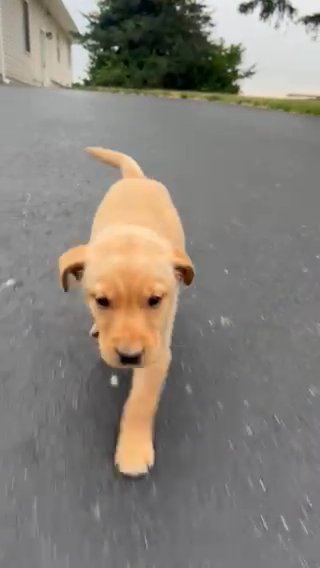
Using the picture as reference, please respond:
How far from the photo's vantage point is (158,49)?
28.5 meters

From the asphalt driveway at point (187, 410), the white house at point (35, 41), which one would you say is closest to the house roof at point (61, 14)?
the white house at point (35, 41)

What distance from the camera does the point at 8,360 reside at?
1.96 m

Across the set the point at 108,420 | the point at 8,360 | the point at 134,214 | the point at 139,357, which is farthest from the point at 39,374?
the point at 134,214

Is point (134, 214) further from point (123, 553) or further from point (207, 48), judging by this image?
point (207, 48)

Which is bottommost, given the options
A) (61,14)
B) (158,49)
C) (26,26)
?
(158,49)

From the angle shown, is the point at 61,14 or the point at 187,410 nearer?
the point at 187,410

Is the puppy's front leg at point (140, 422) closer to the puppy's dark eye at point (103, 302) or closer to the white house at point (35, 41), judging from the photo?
the puppy's dark eye at point (103, 302)

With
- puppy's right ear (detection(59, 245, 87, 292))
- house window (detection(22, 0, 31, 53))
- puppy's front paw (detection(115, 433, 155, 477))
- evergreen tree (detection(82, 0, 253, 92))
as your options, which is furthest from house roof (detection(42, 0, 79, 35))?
puppy's front paw (detection(115, 433, 155, 477))

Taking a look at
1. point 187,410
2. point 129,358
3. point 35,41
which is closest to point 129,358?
point 129,358

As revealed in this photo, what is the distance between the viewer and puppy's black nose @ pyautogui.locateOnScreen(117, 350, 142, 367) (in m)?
1.52

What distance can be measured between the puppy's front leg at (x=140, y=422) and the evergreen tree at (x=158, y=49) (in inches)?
1049

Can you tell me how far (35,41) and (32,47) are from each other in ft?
2.83

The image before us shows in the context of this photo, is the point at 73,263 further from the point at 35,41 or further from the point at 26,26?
the point at 35,41

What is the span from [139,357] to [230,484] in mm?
343
